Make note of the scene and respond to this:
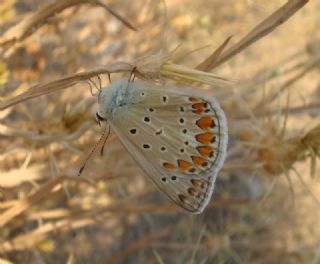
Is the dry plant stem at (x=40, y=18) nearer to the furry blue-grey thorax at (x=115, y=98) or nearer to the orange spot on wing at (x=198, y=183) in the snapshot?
the furry blue-grey thorax at (x=115, y=98)

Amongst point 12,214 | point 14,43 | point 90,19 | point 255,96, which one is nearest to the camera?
point 14,43

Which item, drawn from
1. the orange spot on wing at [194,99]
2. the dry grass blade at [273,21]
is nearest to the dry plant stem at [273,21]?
the dry grass blade at [273,21]

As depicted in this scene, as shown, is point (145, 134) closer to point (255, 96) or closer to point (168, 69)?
point (168, 69)

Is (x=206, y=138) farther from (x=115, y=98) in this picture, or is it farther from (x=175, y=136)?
(x=115, y=98)

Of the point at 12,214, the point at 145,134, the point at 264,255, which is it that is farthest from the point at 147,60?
the point at 264,255

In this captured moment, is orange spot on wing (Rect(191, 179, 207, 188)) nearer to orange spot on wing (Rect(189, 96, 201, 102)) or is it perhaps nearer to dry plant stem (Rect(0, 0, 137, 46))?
orange spot on wing (Rect(189, 96, 201, 102))

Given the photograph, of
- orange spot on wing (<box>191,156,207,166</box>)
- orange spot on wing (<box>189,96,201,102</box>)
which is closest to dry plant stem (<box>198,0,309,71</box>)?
orange spot on wing (<box>189,96,201,102</box>)

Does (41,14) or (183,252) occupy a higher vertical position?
(41,14)
